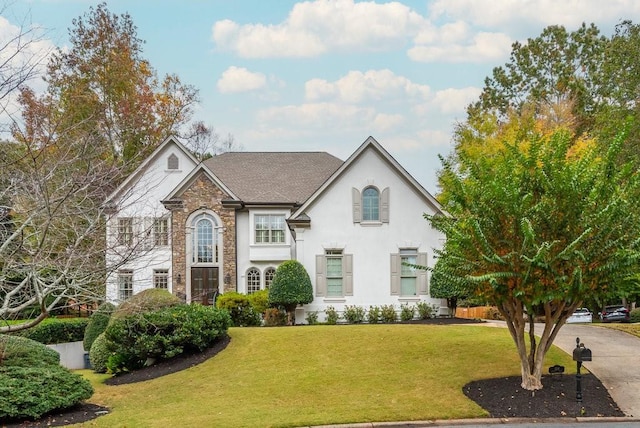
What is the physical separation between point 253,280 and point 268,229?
7.71 feet

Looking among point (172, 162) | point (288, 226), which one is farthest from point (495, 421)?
point (172, 162)

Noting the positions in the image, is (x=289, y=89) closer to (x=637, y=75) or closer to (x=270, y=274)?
(x=270, y=274)

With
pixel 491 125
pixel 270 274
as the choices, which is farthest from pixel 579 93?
pixel 270 274

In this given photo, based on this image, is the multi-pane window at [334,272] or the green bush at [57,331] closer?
the green bush at [57,331]

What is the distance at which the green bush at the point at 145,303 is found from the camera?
52.1ft

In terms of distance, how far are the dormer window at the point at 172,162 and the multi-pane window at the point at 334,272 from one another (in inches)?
334

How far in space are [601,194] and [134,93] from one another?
30835 millimetres

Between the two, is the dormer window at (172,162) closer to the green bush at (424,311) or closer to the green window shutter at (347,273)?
the green window shutter at (347,273)

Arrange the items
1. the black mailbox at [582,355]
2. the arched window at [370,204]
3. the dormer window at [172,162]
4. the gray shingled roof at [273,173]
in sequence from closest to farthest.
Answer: the black mailbox at [582,355]
the arched window at [370,204]
the gray shingled roof at [273,173]
the dormer window at [172,162]

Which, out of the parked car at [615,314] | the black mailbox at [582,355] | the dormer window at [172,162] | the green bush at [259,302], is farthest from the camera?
the parked car at [615,314]

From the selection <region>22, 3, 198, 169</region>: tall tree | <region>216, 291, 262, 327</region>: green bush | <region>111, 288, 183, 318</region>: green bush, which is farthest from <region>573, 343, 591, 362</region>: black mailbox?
<region>22, 3, 198, 169</region>: tall tree

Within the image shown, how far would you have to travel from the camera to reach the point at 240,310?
74.6ft

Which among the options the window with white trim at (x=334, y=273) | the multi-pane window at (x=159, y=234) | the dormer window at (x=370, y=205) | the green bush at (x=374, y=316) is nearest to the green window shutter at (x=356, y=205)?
the dormer window at (x=370, y=205)

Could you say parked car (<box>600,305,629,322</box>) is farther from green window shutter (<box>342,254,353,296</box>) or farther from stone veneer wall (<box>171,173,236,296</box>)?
stone veneer wall (<box>171,173,236,296</box>)
